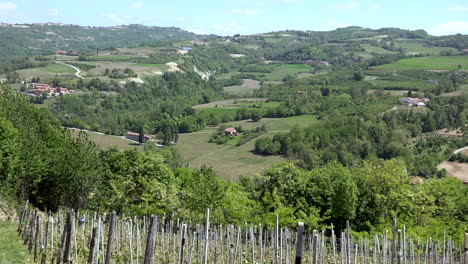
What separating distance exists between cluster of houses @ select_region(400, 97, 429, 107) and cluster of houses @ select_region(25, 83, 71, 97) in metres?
125

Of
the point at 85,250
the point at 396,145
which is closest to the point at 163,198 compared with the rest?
the point at 85,250

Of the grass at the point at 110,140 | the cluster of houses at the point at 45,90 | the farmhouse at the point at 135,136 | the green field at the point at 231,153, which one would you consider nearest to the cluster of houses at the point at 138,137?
the farmhouse at the point at 135,136

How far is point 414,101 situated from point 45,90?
132398mm

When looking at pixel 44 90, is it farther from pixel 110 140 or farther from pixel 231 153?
pixel 231 153

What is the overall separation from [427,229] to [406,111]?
11277 centimetres

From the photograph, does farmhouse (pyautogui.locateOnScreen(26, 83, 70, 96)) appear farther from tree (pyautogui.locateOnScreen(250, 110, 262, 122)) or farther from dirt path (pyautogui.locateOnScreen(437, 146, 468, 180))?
dirt path (pyautogui.locateOnScreen(437, 146, 468, 180))

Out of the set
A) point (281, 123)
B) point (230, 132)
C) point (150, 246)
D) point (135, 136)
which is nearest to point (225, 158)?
point (230, 132)

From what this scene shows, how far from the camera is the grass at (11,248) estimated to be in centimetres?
1702

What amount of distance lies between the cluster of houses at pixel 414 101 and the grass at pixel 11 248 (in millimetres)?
148331

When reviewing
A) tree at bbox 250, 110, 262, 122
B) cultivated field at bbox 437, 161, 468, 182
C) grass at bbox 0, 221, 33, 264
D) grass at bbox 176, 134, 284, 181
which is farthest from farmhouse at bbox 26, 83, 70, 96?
grass at bbox 0, 221, 33, 264

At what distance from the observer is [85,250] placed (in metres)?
19.9

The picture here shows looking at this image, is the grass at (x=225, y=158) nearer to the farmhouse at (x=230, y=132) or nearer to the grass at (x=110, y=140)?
the farmhouse at (x=230, y=132)

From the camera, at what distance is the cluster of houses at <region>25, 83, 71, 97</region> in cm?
17225

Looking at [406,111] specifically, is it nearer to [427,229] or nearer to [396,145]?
[396,145]
